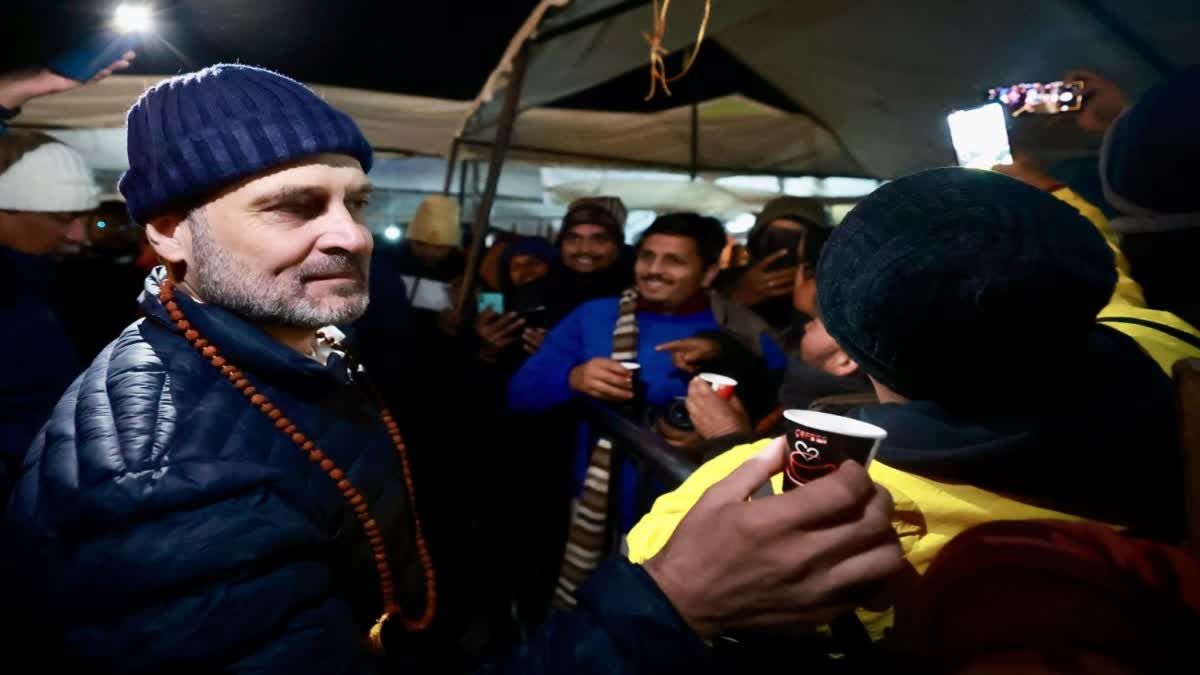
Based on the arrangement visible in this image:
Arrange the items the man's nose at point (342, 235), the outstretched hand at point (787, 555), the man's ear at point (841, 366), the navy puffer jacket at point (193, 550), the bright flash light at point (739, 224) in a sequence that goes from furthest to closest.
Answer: the bright flash light at point (739, 224), the man's ear at point (841, 366), the man's nose at point (342, 235), the navy puffer jacket at point (193, 550), the outstretched hand at point (787, 555)

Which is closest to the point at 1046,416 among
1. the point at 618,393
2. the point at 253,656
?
the point at 253,656

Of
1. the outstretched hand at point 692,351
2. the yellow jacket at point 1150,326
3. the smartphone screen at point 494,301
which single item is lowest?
the smartphone screen at point 494,301

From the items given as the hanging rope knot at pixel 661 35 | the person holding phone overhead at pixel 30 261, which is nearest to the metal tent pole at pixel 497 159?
the hanging rope knot at pixel 661 35

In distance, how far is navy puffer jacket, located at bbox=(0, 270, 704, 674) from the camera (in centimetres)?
91

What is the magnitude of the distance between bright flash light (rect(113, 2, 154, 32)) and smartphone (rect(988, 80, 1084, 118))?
15.0ft

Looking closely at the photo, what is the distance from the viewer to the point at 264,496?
43.8 inches

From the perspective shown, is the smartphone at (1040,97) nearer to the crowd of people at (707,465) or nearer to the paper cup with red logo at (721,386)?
the crowd of people at (707,465)

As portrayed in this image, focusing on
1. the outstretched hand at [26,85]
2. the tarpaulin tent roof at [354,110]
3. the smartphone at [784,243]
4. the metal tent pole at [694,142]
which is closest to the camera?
the outstretched hand at [26,85]

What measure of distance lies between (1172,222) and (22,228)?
4784mm

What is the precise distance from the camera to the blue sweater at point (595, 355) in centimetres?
312

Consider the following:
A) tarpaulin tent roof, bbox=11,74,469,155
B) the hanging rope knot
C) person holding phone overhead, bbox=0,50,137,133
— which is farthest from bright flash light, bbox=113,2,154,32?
the hanging rope knot

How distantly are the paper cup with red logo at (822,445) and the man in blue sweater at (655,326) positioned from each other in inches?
83.9

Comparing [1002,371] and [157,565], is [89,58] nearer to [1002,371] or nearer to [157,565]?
[157,565]

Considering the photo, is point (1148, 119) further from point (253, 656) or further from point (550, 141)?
point (550, 141)
